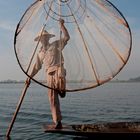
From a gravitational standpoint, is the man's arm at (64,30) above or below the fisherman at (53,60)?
above

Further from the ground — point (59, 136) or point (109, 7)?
point (109, 7)

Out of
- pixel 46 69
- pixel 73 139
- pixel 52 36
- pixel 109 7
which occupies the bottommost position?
pixel 73 139

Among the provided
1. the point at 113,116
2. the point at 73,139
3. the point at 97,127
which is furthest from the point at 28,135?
the point at 113,116

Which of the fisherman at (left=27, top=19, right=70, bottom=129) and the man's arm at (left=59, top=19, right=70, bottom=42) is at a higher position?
the man's arm at (left=59, top=19, right=70, bottom=42)

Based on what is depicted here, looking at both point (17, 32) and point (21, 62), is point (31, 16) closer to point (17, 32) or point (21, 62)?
point (17, 32)

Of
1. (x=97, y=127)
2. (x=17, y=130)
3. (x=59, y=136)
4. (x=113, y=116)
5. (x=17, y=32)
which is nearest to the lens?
(x=17, y=32)

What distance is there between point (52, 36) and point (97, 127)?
4.00 meters

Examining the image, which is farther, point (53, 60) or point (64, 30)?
point (53, 60)

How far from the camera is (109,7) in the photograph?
9.86 metres

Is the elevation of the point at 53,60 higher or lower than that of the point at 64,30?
lower

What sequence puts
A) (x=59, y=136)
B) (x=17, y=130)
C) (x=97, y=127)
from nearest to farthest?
(x=97, y=127), (x=59, y=136), (x=17, y=130)

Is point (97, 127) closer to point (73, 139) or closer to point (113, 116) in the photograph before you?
point (73, 139)

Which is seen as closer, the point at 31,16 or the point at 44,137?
the point at 31,16

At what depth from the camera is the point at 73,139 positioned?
1331 cm
